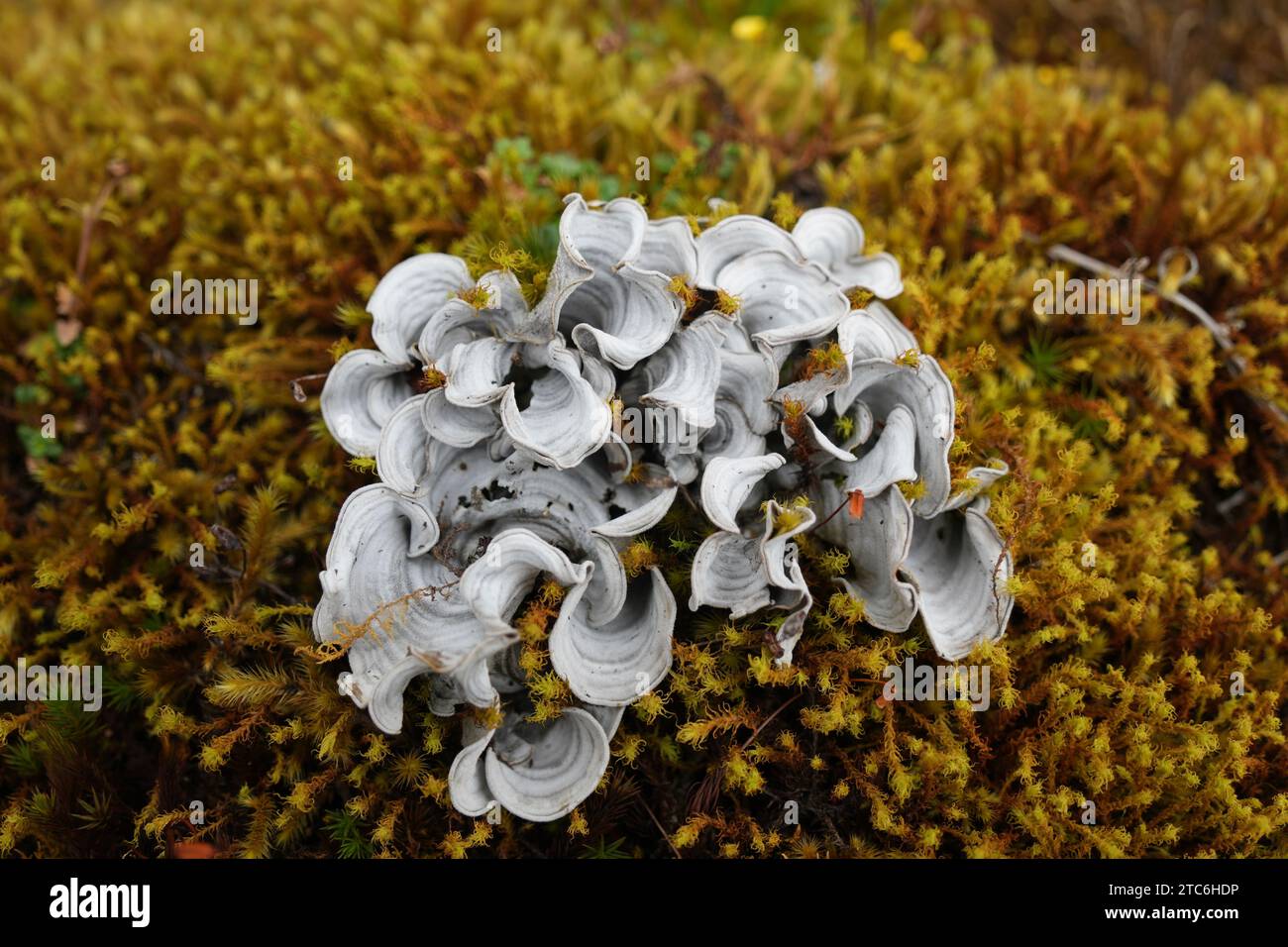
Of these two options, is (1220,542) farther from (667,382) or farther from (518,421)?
(518,421)

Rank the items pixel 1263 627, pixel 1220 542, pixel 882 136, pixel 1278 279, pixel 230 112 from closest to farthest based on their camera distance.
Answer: pixel 1263 627
pixel 1220 542
pixel 1278 279
pixel 882 136
pixel 230 112

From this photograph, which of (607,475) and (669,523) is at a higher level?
(607,475)

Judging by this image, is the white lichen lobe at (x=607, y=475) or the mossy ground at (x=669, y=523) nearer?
the white lichen lobe at (x=607, y=475)

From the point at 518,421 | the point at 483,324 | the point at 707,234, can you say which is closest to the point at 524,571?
the point at 518,421

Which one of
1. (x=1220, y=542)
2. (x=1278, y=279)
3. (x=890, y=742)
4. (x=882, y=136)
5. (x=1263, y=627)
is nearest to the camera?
(x=890, y=742)

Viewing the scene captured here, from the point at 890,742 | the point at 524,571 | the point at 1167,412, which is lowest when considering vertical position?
the point at 890,742

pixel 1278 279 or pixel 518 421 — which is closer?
pixel 518 421

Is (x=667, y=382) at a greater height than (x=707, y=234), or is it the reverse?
(x=707, y=234)

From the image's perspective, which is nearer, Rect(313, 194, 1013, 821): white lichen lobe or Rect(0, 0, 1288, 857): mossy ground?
Rect(313, 194, 1013, 821): white lichen lobe
